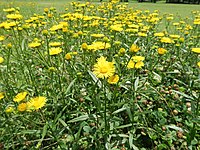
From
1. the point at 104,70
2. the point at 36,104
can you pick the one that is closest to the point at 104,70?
the point at 104,70

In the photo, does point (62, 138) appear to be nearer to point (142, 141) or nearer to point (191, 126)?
point (142, 141)

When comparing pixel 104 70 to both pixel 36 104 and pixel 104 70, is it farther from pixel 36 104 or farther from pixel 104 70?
pixel 36 104

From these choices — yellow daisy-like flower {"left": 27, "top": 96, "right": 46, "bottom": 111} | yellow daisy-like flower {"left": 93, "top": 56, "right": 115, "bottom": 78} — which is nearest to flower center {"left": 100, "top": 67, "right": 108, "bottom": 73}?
yellow daisy-like flower {"left": 93, "top": 56, "right": 115, "bottom": 78}

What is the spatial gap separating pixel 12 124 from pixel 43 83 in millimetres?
545

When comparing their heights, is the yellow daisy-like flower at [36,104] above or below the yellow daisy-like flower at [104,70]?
below

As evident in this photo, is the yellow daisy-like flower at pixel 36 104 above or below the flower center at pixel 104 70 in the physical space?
below

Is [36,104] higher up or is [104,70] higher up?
[104,70]

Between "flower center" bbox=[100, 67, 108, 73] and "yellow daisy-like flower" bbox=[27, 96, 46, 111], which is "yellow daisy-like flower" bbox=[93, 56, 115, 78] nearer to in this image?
"flower center" bbox=[100, 67, 108, 73]

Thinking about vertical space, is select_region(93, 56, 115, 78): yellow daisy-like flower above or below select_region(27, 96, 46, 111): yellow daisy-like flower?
above

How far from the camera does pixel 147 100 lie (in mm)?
1767

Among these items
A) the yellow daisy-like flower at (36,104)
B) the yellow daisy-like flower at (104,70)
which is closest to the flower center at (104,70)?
the yellow daisy-like flower at (104,70)

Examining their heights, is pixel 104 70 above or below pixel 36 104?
above

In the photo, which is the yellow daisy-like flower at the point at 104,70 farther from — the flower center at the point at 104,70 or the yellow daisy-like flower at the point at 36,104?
the yellow daisy-like flower at the point at 36,104

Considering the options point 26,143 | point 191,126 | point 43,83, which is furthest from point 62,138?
point 191,126
